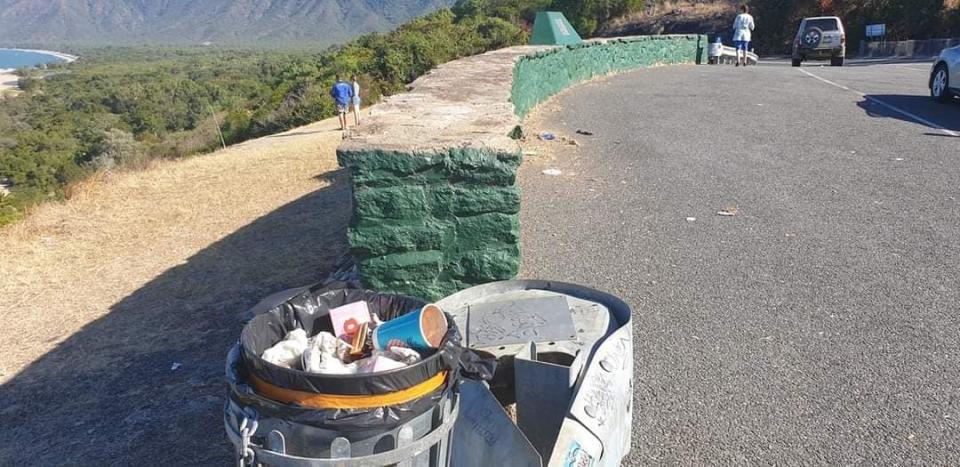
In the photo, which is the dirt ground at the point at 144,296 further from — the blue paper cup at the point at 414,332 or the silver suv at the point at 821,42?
the silver suv at the point at 821,42

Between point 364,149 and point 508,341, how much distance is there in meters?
1.31

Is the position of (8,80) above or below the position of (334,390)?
below

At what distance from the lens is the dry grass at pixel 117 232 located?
6848 millimetres

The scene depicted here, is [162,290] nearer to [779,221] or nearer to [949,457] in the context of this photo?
[779,221]

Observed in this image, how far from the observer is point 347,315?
9.24 ft

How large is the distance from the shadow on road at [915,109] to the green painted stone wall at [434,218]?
813 centimetres

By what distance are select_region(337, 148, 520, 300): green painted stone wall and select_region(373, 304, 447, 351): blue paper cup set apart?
136cm

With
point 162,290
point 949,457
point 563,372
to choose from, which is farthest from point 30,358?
point 949,457

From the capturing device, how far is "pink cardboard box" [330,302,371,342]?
277 centimetres

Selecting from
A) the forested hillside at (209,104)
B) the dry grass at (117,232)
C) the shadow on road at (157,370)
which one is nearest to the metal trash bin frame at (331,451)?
the shadow on road at (157,370)

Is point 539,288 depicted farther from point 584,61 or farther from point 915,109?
point 584,61

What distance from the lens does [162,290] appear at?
7.07m

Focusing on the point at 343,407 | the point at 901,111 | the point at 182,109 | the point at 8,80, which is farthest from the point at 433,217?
the point at 8,80

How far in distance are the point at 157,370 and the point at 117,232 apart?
576 centimetres
